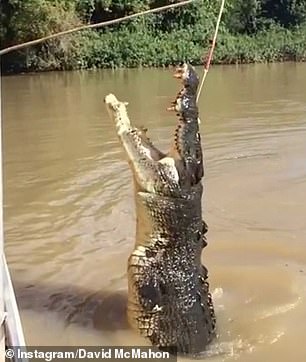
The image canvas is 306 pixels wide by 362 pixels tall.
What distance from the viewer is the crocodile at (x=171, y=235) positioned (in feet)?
12.7

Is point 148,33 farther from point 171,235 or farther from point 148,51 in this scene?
point 171,235

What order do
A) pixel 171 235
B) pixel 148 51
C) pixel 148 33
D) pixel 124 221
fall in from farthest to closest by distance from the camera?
1. pixel 148 33
2. pixel 148 51
3. pixel 124 221
4. pixel 171 235

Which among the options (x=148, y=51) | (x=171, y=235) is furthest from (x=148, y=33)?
(x=171, y=235)

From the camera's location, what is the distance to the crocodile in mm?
3867

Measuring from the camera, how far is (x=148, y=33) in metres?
27.5

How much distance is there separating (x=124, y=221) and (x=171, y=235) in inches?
107

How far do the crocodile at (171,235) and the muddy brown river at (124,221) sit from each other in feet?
0.64

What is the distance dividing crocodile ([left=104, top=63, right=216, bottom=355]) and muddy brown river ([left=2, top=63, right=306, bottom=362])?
0.19 m

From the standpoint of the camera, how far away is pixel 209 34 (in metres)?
28.7

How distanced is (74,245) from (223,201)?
1947 mm

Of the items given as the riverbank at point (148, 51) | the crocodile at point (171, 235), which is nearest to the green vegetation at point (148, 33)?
the riverbank at point (148, 51)

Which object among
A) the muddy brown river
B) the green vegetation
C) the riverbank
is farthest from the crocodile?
the riverbank

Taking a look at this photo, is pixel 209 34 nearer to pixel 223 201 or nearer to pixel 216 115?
pixel 216 115

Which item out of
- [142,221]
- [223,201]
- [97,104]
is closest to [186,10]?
[97,104]
